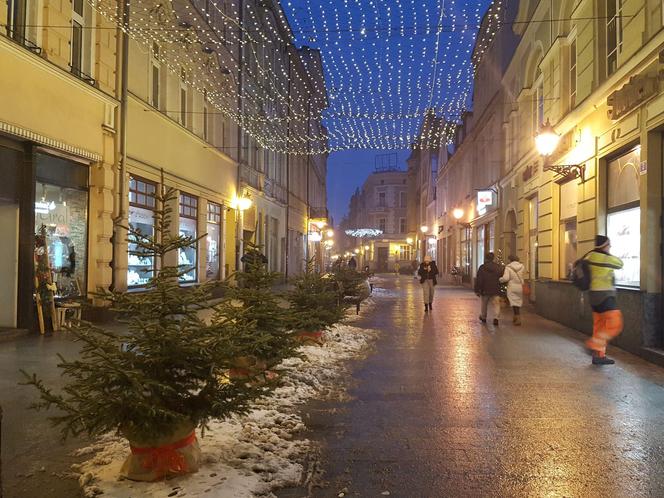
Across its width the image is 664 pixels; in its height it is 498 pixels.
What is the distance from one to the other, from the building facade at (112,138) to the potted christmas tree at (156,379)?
1.25ft

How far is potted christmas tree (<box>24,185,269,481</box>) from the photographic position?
354 centimetres

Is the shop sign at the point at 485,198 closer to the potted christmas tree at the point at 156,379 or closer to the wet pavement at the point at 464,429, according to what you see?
the wet pavement at the point at 464,429

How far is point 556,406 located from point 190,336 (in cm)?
401

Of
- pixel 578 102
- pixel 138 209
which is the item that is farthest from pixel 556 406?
pixel 138 209

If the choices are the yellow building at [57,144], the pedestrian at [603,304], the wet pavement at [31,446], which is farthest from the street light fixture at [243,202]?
the pedestrian at [603,304]

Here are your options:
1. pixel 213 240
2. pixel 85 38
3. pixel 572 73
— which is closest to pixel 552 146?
pixel 572 73

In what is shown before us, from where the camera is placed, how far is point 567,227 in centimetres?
1380

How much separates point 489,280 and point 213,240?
9969 mm

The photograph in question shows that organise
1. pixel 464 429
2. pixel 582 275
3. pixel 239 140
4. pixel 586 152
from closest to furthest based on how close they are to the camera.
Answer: pixel 464 429 < pixel 582 275 < pixel 586 152 < pixel 239 140

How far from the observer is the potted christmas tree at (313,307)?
8.73 m

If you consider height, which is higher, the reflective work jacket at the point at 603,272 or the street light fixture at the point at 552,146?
the street light fixture at the point at 552,146

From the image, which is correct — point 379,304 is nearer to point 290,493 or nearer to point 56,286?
point 56,286

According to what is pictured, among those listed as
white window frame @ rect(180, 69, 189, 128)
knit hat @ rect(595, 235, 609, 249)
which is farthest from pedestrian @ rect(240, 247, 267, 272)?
white window frame @ rect(180, 69, 189, 128)

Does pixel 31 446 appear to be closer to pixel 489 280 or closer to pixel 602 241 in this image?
pixel 602 241
